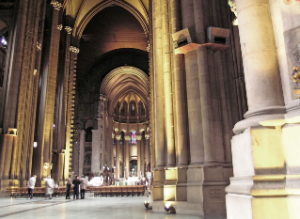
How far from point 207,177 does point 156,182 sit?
2.60 metres

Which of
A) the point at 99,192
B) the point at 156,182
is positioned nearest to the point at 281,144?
the point at 156,182

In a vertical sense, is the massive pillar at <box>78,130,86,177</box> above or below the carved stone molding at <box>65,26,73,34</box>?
below

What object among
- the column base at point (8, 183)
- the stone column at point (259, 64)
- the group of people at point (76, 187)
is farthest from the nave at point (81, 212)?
the column base at point (8, 183)

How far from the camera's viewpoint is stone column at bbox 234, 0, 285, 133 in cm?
345

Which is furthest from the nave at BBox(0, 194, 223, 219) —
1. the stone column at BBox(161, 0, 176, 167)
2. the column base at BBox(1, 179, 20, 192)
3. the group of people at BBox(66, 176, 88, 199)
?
the column base at BBox(1, 179, 20, 192)

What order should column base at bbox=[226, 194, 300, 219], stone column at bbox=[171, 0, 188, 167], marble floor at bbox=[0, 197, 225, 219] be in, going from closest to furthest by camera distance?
column base at bbox=[226, 194, 300, 219], marble floor at bbox=[0, 197, 225, 219], stone column at bbox=[171, 0, 188, 167]

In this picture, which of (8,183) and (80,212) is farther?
(8,183)

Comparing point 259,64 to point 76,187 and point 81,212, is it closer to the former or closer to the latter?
point 81,212

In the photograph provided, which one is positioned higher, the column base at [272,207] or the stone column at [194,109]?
the stone column at [194,109]

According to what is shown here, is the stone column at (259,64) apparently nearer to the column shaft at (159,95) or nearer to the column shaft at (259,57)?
the column shaft at (259,57)

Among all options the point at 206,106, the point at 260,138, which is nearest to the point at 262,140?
the point at 260,138

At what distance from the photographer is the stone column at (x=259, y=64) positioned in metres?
3.45

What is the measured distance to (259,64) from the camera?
3.59 meters

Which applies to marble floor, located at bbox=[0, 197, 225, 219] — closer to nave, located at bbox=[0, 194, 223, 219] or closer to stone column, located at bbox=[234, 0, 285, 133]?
nave, located at bbox=[0, 194, 223, 219]
